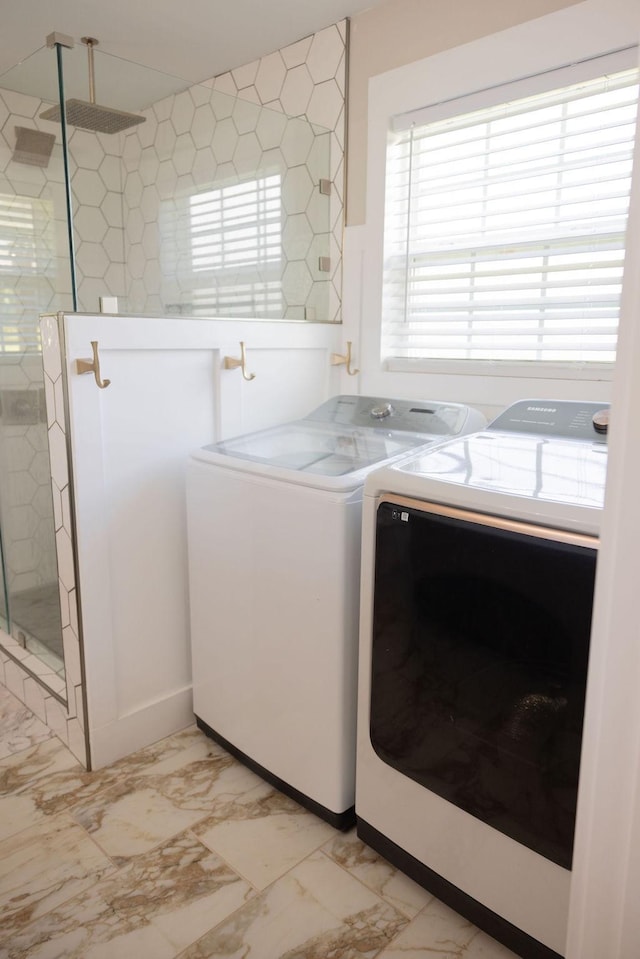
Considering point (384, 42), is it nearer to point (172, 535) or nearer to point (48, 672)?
point (172, 535)

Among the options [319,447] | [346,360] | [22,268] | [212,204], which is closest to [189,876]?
[319,447]

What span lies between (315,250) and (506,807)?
186cm

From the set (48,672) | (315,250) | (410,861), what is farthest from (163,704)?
(315,250)

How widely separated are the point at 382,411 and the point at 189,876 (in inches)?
51.4

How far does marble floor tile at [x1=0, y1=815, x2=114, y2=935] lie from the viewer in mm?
1396

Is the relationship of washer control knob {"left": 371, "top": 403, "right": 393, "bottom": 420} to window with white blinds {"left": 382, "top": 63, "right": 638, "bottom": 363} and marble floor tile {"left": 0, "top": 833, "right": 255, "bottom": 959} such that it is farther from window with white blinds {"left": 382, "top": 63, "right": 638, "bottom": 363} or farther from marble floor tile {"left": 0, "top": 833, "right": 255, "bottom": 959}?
marble floor tile {"left": 0, "top": 833, "right": 255, "bottom": 959}

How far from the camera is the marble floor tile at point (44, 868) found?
1396 mm

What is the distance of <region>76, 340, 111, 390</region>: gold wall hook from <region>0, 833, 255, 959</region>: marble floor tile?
114 cm

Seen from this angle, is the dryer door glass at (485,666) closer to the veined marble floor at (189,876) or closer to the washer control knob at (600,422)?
the veined marble floor at (189,876)

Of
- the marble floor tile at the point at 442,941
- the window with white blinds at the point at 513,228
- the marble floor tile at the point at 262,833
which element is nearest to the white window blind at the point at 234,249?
the window with white blinds at the point at 513,228

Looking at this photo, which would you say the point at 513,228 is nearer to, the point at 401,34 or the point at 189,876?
the point at 401,34

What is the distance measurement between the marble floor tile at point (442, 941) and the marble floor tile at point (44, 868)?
0.67 metres

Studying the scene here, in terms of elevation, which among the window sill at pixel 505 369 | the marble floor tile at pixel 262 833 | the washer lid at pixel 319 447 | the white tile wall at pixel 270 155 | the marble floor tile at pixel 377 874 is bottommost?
the marble floor tile at pixel 262 833

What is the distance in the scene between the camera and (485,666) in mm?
1211
